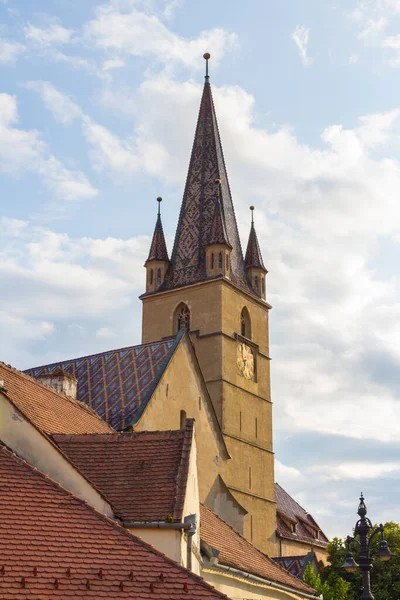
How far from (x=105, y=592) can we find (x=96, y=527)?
4.21 feet

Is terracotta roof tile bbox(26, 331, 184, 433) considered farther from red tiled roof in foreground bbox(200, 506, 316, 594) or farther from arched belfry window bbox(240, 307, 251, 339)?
arched belfry window bbox(240, 307, 251, 339)

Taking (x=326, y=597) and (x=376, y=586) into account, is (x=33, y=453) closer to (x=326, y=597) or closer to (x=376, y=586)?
(x=326, y=597)

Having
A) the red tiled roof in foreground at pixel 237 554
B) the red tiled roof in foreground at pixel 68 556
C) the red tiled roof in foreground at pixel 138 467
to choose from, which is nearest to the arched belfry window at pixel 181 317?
the red tiled roof in foreground at pixel 237 554

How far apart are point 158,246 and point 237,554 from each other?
3277 centimetres

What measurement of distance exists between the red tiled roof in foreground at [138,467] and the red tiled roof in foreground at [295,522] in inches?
1352

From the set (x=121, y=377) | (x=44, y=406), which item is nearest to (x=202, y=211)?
(x=121, y=377)

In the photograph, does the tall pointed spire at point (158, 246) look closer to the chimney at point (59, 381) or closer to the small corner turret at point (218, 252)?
the small corner turret at point (218, 252)

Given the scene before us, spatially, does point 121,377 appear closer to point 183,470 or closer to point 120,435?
point 120,435

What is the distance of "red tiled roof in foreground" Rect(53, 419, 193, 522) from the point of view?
12.6 m

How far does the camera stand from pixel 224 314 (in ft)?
141

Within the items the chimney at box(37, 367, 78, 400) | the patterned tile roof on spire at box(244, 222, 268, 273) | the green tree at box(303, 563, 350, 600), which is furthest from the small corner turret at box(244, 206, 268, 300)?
the chimney at box(37, 367, 78, 400)

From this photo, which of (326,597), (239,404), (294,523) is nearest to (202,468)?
(326,597)

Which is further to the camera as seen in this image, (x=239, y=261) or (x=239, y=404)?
(x=239, y=261)

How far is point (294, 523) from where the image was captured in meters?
50.9
